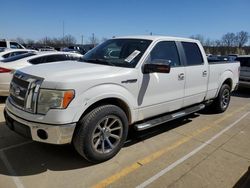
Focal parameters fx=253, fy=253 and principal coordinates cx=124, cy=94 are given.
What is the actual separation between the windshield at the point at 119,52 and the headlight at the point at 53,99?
120 cm

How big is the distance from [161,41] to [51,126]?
102 inches

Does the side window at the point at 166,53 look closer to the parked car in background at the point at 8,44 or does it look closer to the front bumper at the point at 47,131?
the front bumper at the point at 47,131

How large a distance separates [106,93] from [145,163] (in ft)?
4.07

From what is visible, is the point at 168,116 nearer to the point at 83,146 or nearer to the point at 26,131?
the point at 83,146

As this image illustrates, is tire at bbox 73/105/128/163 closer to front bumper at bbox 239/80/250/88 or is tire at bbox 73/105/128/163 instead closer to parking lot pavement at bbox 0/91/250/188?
parking lot pavement at bbox 0/91/250/188

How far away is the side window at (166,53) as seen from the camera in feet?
14.8

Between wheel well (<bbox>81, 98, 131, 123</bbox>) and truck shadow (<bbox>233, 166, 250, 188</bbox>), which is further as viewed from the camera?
wheel well (<bbox>81, 98, 131, 123</bbox>)

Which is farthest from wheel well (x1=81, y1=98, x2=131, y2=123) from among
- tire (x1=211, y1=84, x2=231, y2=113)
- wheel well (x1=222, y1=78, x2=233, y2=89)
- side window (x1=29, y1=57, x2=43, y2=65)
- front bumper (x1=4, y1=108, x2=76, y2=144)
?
side window (x1=29, y1=57, x2=43, y2=65)

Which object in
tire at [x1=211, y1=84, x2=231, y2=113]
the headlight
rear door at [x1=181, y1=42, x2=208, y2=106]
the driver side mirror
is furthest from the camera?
tire at [x1=211, y1=84, x2=231, y2=113]

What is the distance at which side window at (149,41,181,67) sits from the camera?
14.8ft

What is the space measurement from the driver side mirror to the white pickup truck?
2 centimetres

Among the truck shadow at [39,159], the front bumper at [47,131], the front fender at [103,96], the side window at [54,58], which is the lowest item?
the truck shadow at [39,159]

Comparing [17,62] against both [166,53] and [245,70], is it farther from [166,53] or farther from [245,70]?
[245,70]

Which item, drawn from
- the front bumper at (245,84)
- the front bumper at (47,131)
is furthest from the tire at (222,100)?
the front bumper at (47,131)
